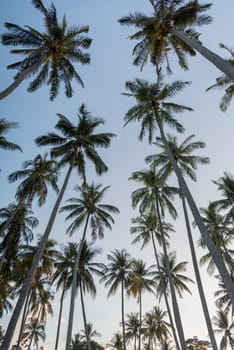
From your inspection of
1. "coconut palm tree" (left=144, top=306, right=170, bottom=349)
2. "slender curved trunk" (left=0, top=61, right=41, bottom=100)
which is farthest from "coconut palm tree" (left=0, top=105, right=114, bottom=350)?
"coconut palm tree" (left=144, top=306, right=170, bottom=349)

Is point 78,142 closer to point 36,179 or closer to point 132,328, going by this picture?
point 36,179

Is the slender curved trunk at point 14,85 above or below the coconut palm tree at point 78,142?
below

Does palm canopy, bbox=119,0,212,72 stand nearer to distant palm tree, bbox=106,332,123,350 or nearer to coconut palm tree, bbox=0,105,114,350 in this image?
coconut palm tree, bbox=0,105,114,350

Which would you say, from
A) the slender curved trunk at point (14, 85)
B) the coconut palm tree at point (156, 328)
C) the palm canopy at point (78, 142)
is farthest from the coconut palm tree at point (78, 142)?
the coconut palm tree at point (156, 328)

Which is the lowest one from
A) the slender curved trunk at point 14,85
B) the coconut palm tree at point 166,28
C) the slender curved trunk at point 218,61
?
the slender curved trunk at point 218,61

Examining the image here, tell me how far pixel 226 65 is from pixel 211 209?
2166cm

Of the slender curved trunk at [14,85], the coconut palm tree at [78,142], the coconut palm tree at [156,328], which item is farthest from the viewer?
the coconut palm tree at [156,328]

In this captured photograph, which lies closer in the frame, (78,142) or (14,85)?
(14,85)

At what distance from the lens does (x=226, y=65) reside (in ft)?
30.8

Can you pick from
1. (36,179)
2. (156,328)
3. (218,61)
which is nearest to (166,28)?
(218,61)

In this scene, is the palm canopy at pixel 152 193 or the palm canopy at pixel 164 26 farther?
the palm canopy at pixel 152 193

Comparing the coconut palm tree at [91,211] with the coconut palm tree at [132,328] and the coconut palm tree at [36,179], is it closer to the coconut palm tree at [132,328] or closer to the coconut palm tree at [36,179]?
Answer: the coconut palm tree at [36,179]

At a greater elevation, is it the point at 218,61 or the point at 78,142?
the point at 78,142

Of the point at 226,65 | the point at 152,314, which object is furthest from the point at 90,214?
the point at 152,314
